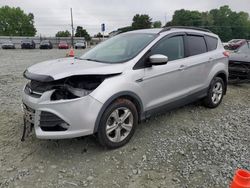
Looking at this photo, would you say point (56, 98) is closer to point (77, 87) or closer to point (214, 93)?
point (77, 87)

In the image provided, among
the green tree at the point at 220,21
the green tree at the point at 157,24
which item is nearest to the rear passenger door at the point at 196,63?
the green tree at the point at 220,21

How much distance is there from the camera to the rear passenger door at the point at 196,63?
16.0 feet

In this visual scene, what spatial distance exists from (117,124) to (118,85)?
1.91ft

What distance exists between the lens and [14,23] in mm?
87062

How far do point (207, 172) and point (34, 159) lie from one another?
7.66 ft

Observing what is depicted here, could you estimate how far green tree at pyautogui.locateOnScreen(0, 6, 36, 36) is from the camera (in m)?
86.8

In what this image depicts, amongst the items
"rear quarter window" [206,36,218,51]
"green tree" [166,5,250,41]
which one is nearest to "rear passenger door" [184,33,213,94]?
"rear quarter window" [206,36,218,51]

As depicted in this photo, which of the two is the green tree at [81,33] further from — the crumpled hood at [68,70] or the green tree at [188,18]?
the crumpled hood at [68,70]

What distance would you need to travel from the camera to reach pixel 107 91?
3.51 m

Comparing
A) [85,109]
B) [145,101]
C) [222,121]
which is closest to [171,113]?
[222,121]

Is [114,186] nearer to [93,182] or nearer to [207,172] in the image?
[93,182]

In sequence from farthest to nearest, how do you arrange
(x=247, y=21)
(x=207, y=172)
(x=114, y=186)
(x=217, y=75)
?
(x=247, y=21) < (x=217, y=75) < (x=207, y=172) < (x=114, y=186)

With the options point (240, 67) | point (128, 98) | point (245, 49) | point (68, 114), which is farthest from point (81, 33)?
point (68, 114)

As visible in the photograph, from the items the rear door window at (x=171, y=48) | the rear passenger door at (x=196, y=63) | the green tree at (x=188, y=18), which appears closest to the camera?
the rear door window at (x=171, y=48)
